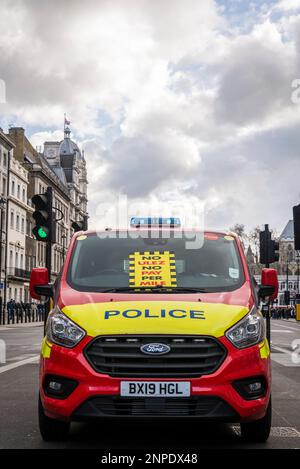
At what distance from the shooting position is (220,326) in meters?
5.29

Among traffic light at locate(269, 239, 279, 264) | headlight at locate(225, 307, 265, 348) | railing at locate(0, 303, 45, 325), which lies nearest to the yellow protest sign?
headlight at locate(225, 307, 265, 348)

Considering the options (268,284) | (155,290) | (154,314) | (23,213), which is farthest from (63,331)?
(23,213)

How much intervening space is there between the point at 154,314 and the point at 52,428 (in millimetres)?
1226

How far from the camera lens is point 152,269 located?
249 inches

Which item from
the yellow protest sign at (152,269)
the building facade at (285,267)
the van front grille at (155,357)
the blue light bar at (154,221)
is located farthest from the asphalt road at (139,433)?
the building facade at (285,267)

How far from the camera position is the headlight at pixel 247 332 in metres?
5.28

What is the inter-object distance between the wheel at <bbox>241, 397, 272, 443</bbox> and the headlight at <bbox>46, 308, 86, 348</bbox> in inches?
60.9

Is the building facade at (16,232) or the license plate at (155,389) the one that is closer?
the license plate at (155,389)

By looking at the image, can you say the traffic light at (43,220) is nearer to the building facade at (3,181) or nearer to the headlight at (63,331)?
the headlight at (63,331)

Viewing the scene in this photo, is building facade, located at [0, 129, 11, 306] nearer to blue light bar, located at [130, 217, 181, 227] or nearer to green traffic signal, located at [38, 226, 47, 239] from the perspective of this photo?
green traffic signal, located at [38, 226, 47, 239]

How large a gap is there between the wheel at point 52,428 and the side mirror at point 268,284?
214 centimetres

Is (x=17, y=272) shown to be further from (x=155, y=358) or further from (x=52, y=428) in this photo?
(x=155, y=358)
